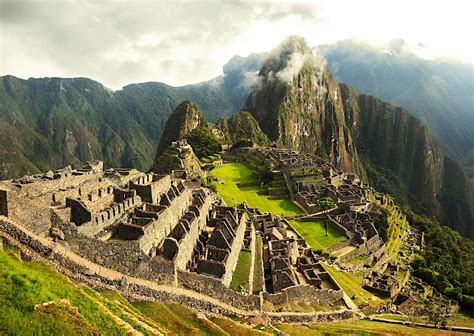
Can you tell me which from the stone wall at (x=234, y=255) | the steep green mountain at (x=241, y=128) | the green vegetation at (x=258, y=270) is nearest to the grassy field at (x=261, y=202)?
the green vegetation at (x=258, y=270)

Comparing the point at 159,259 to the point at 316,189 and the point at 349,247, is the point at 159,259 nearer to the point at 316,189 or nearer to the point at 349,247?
the point at 349,247

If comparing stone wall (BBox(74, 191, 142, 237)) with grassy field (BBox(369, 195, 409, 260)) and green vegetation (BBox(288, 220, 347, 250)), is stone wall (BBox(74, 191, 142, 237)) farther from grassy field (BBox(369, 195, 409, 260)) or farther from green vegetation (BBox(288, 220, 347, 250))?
grassy field (BBox(369, 195, 409, 260))

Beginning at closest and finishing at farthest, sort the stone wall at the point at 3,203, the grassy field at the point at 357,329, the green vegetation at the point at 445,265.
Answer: the stone wall at the point at 3,203, the grassy field at the point at 357,329, the green vegetation at the point at 445,265

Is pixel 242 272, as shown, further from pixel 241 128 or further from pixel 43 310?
pixel 241 128

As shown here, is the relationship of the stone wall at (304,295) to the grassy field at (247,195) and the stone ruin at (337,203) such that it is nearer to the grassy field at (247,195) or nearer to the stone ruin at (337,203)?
the stone ruin at (337,203)

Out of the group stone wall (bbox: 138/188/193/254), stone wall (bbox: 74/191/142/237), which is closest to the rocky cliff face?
stone wall (bbox: 138/188/193/254)
